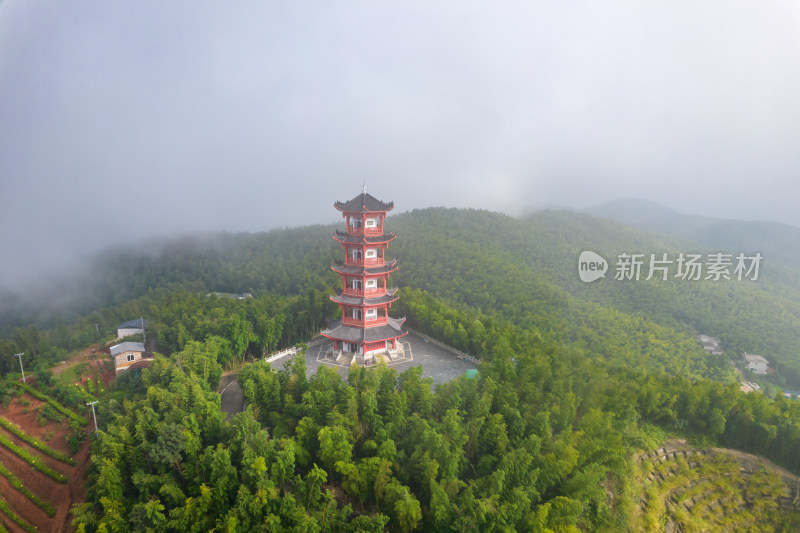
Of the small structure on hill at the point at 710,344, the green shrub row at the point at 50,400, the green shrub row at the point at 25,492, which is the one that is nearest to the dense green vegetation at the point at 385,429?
the green shrub row at the point at 50,400

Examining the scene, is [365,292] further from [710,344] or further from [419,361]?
[710,344]

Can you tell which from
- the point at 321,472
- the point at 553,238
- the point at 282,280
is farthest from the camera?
the point at 553,238

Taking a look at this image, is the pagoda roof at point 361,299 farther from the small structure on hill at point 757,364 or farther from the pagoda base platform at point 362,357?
the small structure on hill at point 757,364

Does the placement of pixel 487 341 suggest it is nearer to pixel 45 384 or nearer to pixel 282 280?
pixel 45 384

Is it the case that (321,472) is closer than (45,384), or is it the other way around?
(321,472)

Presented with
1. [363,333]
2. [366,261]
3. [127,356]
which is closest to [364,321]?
[363,333]

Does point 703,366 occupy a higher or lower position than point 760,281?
lower

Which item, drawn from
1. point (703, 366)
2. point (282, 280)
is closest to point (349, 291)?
point (282, 280)
